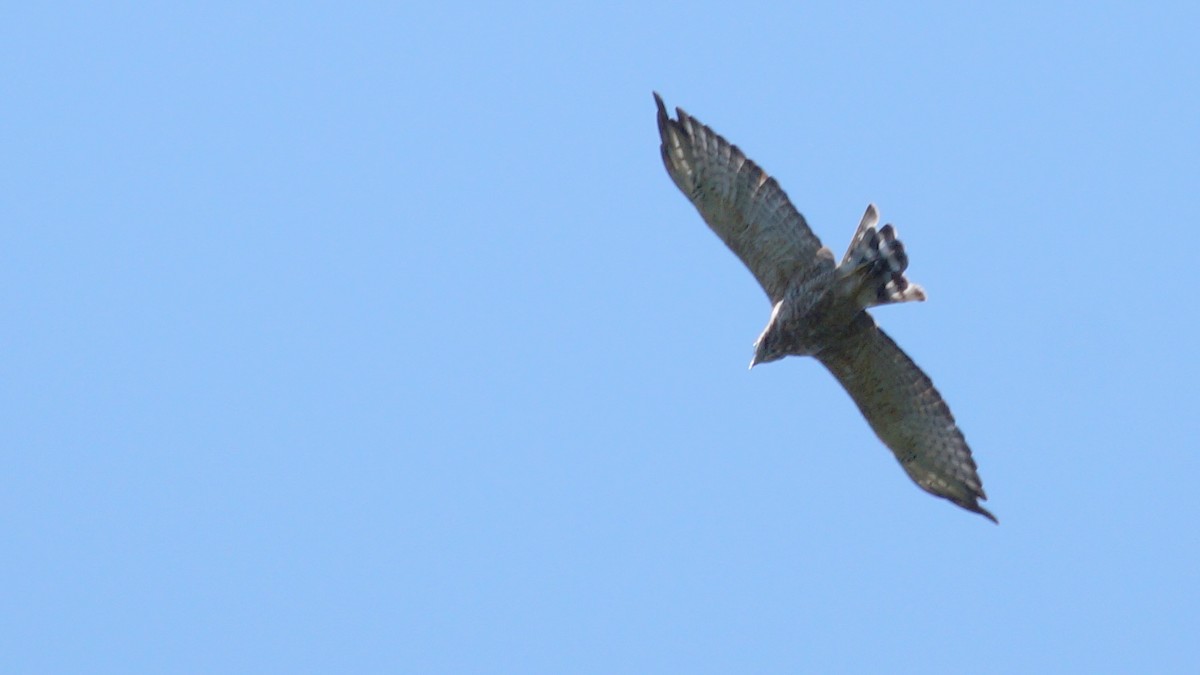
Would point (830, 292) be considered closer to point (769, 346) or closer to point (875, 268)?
point (875, 268)

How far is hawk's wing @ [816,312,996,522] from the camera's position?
1370cm

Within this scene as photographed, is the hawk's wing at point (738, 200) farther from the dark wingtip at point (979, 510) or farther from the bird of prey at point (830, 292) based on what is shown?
the dark wingtip at point (979, 510)

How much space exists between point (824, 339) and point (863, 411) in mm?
909

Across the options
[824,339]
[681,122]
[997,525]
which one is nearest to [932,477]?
[997,525]

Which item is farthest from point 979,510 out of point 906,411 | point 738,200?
point 738,200

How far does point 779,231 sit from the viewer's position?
43.6 ft

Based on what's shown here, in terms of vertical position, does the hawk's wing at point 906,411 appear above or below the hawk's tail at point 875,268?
below

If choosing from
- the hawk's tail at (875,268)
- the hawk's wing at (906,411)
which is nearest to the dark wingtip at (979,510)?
the hawk's wing at (906,411)

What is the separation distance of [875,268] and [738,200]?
1.26 m

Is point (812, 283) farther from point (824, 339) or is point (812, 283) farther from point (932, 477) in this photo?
point (932, 477)

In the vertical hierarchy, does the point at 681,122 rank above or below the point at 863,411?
above

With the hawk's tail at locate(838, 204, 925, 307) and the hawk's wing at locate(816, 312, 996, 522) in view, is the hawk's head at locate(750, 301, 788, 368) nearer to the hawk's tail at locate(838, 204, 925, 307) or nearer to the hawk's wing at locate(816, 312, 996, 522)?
the hawk's wing at locate(816, 312, 996, 522)

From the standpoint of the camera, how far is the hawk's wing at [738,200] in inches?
520

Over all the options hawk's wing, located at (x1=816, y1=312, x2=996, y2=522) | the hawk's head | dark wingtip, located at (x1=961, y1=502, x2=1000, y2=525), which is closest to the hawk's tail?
hawk's wing, located at (x1=816, y1=312, x2=996, y2=522)
